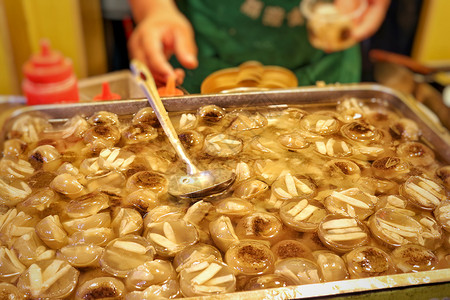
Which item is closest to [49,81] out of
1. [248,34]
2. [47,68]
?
[47,68]

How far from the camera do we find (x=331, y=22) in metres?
2.55

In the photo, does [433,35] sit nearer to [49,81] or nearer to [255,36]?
[255,36]

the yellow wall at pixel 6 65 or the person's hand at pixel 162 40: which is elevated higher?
the person's hand at pixel 162 40

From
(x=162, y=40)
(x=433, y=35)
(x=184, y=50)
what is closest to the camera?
(x=184, y=50)

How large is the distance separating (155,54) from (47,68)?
0.39 m

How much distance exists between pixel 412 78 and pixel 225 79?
149 cm

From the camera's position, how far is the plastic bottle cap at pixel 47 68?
1.51 metres

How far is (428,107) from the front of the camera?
6.67ft

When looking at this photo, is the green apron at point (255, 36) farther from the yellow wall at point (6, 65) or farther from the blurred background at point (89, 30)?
the yellow wall at point (6, 65)

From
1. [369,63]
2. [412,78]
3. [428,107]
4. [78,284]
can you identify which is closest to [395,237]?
[78,284]

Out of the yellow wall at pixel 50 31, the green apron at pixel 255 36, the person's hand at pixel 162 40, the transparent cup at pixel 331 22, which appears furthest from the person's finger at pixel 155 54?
the yellow wall at pixel 50 31

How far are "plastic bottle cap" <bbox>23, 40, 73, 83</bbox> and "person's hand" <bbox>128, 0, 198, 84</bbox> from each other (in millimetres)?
300

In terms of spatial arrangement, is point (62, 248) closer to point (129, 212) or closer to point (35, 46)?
point (129, 212)

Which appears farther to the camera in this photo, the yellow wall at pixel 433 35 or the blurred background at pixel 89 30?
the yellow wall at pixel 433 35
